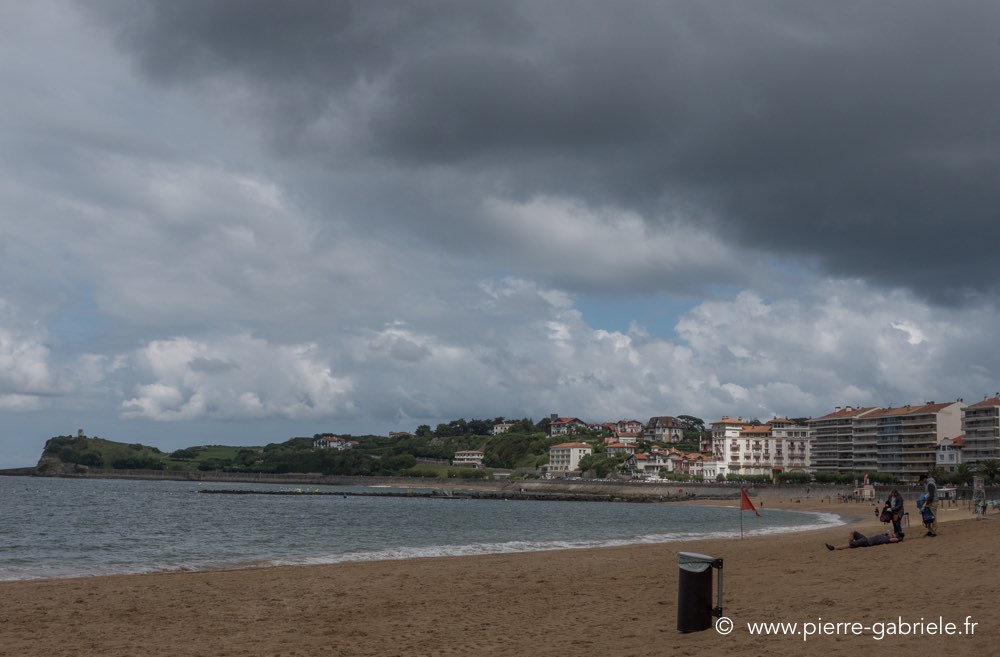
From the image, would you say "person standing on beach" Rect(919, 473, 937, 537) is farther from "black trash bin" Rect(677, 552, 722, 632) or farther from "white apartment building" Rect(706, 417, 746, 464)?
"white apartment building" Rect(706, 417, 746, 464)

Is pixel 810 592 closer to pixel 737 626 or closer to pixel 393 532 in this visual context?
pixel 737 626

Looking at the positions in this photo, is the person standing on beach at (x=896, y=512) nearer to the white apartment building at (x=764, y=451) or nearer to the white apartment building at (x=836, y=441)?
the white apartment building at (x=836, y=441)

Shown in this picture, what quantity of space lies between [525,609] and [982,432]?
147m

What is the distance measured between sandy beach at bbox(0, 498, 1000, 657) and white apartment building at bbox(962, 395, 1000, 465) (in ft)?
428

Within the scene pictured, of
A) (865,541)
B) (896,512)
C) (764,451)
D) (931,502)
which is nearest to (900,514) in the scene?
(896,512)

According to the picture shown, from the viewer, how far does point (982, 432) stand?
137 meters

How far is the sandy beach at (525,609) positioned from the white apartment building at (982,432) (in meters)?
131

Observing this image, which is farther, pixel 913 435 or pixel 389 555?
pixel 913 435

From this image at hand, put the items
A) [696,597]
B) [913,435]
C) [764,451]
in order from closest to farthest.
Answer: [696,597] → [913,435] → [764,451]

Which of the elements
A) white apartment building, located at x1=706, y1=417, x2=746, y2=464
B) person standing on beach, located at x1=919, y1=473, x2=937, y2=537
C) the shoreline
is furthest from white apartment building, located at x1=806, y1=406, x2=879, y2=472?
person standing on beach, located at x1=919, y1=473, x2=937, y2=537

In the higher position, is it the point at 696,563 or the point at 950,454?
the point at 696,563

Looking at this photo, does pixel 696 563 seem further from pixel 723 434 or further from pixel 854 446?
pixel 723 434

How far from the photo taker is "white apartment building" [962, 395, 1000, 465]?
438 feet

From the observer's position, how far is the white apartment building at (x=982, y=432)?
133375mm
